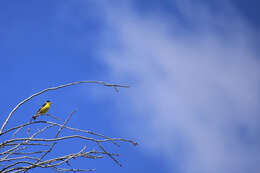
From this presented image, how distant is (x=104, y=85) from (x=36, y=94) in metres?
0.66

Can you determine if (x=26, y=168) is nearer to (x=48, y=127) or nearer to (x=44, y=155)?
(x=44, y=155)

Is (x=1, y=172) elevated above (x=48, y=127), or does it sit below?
below

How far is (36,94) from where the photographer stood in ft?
12.0

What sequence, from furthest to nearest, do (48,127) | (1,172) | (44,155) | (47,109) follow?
1. (47,109)
2. (48,127)
3. (44,155)
4. (1,172)

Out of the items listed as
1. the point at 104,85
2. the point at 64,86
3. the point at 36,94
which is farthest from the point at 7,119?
the point at 104,85

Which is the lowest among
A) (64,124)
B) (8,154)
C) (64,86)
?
(8,154)

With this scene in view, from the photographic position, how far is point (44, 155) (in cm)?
375

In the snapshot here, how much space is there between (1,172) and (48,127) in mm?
739

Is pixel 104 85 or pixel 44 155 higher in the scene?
pixel 104 85

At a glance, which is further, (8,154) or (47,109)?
(47,109)

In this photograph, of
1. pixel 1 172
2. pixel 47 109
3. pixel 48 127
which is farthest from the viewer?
pixel 47 109

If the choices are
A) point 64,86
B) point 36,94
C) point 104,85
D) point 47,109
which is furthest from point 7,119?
point 47,109

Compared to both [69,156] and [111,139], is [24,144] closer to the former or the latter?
[69,156]

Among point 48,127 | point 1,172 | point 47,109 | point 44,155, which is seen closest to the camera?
point 1,172
